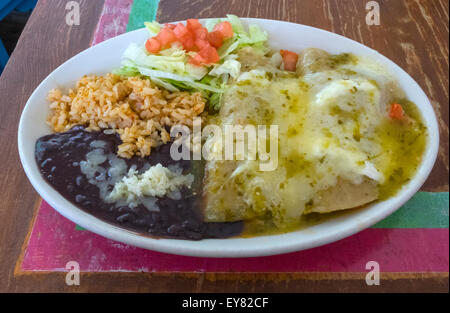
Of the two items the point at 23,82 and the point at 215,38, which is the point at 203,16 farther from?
the point at 23,82

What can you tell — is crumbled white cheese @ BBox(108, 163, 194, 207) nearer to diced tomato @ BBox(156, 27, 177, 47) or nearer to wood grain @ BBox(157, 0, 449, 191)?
diced tomato @ BBox(156, 27, 177, 47)

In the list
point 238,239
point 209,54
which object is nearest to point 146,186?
point 238,239

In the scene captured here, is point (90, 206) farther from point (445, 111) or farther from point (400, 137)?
point (445, 111)

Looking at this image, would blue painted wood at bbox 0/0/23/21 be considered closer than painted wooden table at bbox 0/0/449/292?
No

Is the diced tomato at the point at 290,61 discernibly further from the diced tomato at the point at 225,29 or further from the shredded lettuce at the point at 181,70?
the diced tomato at the point at 225,29

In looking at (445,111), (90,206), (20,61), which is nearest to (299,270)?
(90,206)

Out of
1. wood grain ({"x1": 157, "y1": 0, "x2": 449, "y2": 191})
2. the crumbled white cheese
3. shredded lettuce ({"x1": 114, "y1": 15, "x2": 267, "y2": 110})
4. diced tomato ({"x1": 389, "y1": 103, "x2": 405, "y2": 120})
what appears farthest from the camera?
wood grain ({"x1": 157, "y1": 0, "x2": 449, "y2": 191})

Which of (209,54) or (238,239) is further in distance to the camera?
(209,54)

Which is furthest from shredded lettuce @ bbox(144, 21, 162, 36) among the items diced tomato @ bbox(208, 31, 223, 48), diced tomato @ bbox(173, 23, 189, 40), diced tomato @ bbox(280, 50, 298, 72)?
diced tomato @ bbox(280, 50, 298, 72)
